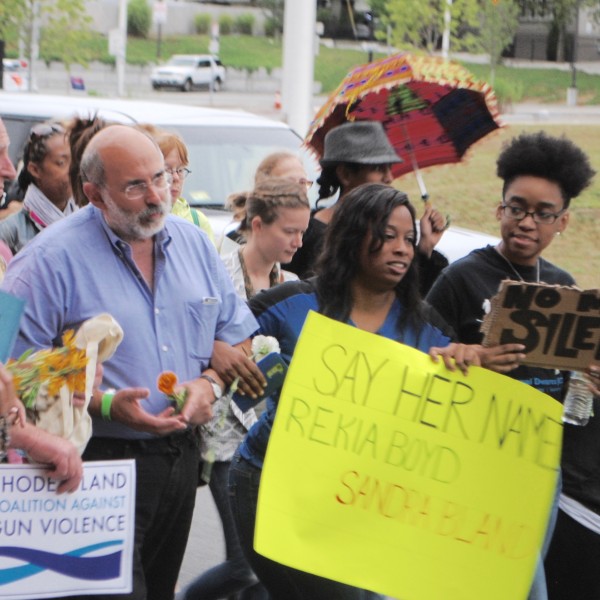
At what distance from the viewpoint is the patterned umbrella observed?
575 centimetres

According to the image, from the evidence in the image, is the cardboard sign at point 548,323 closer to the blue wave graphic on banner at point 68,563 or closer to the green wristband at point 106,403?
the green wristband at point 106,403

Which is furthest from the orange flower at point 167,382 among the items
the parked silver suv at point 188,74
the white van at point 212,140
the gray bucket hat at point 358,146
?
the parked silver suv at point 188,74

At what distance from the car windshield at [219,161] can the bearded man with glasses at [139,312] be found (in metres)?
5.36

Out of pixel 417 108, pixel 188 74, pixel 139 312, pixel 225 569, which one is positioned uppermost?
pixel 188 74

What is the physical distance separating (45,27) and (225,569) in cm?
2789

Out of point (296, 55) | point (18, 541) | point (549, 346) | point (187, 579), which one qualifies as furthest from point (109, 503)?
point (296, 55)

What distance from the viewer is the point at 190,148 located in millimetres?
9594

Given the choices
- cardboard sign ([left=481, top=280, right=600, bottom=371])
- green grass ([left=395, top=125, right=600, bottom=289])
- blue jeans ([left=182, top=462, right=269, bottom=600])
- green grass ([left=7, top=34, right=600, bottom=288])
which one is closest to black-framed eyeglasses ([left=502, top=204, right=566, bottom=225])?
cardboard sign ([left=481, top=280, right=600, bottom=371])

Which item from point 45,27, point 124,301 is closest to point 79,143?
point 124,301

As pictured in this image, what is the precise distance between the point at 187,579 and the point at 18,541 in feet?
8.91

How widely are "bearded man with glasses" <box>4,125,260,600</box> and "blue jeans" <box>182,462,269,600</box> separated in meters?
0.95

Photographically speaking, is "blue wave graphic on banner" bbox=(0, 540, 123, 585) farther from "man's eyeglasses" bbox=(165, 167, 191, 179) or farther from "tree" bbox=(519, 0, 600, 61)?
"tree" bbox=(519, 0, 600, 61)

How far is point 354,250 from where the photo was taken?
158 inches

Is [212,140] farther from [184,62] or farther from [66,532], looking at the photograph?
[184,62]
